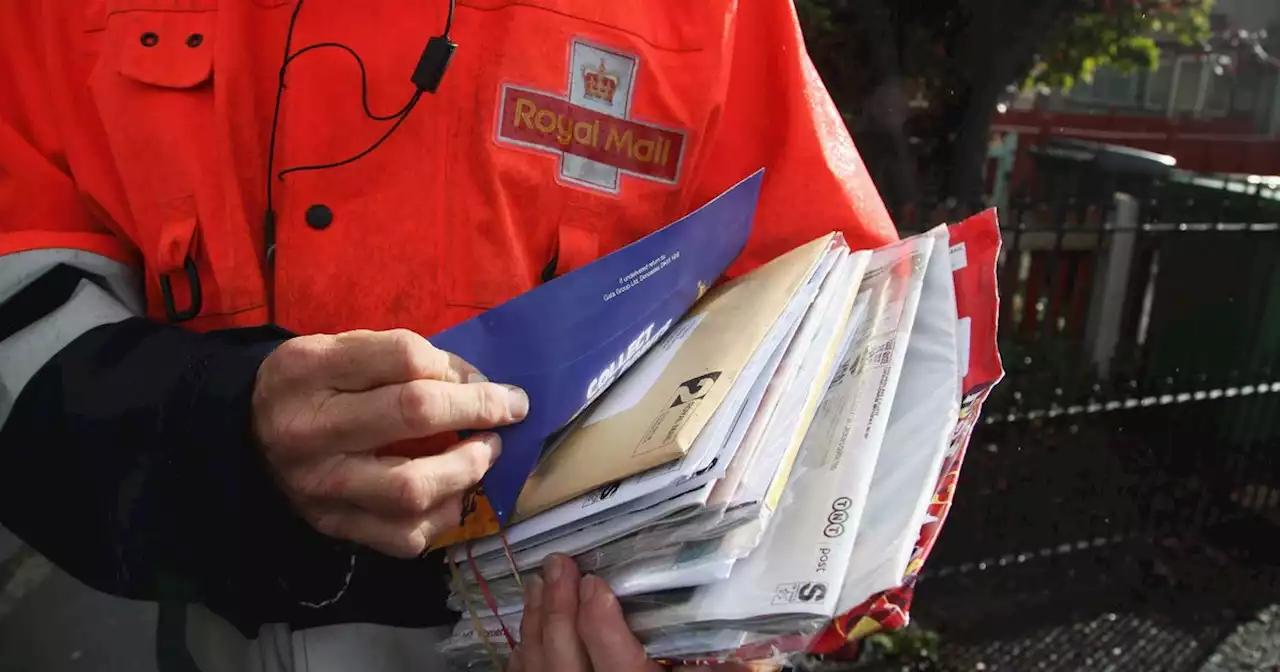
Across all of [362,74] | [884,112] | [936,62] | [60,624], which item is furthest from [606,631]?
[936,62]

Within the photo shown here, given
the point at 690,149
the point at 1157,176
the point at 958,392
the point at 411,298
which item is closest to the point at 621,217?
the point at 690,149

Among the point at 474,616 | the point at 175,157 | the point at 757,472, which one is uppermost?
the point at 175,157

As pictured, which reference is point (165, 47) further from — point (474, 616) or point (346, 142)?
point (474, 616)

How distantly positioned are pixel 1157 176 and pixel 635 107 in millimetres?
5147

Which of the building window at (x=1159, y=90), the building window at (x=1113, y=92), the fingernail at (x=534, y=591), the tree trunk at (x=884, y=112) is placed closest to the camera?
the fingernail at (x=534, y=591)

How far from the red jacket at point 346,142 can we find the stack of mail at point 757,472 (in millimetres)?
218

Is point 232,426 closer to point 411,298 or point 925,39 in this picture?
point 411,298

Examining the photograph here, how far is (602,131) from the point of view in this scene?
1.10 metres

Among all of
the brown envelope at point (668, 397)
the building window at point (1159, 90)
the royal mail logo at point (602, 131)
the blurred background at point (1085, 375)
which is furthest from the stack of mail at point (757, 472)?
the building window at point (1159, 90)

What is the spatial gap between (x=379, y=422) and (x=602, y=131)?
1.59 ft

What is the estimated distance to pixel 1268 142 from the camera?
10383 mm

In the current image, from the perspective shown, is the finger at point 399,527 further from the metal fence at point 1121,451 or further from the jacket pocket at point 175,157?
the metal fence at point 1121,451

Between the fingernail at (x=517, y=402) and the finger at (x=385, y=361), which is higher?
the finger at (x=385, y=361)

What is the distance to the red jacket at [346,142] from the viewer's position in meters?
0.99
